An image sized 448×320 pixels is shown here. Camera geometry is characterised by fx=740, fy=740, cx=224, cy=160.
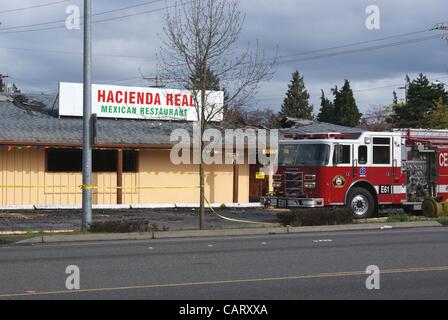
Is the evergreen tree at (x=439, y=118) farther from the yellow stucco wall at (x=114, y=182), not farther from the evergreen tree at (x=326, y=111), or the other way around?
the yellow stucco wall at (x=114, y=182)

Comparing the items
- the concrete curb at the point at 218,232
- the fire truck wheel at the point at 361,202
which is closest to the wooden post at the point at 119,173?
the concrete curb at the point at 218,232

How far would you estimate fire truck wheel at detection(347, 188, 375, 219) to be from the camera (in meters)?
24.5

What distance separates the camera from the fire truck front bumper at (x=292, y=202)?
23922mm

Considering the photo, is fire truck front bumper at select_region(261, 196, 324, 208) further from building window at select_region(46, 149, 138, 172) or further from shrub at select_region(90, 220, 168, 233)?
building window at select_region(46, 149, 138, 172)

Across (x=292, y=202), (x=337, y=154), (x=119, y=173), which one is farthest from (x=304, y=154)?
Answer: (x=119, y=173)

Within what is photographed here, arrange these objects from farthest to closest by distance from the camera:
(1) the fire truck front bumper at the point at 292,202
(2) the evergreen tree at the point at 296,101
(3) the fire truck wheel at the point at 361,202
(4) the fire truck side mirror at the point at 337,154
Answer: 1. (2) the evergreen tree at the point at 296,101
2. (3) the fire truck wheel at the point at 361,202
3. (4) the fire truck side mirror at the point at 337,154
4. (1) the fire truck front bumper at the point at 292,202

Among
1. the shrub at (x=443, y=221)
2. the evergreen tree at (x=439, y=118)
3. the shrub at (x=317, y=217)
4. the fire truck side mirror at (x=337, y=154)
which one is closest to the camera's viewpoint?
the shrub at (x=317, y=217)

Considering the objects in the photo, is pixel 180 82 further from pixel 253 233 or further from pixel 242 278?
pixel 242 278

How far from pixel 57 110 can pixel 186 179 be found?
5.92 metres

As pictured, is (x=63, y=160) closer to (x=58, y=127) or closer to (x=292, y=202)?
(x=58, y=127)

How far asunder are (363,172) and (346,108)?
1699 inches

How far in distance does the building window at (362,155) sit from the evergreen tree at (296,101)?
51365mm

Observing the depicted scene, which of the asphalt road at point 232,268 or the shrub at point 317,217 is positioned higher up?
the shrub at point 317,217

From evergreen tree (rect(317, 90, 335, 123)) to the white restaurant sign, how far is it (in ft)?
133
